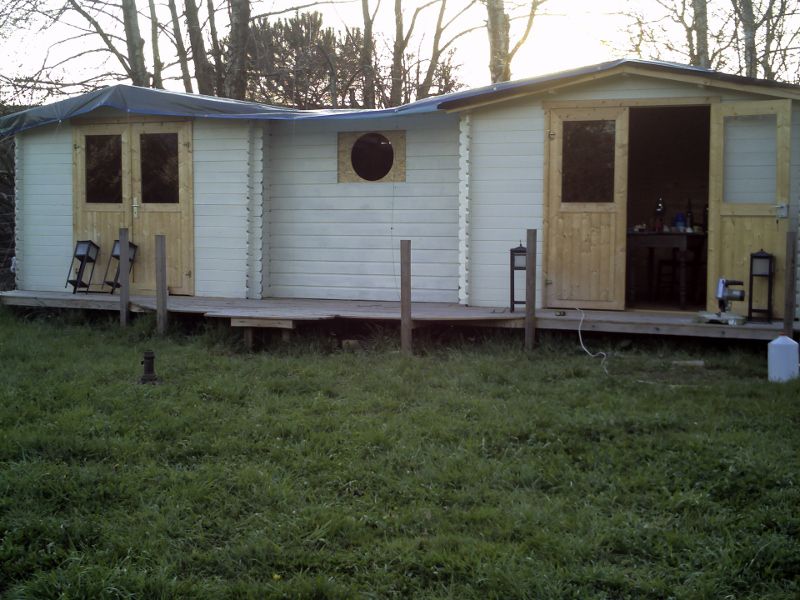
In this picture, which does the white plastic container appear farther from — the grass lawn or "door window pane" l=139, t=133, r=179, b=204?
"door window pane" l=139, t=133, r=179, b=204

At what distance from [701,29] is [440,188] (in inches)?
332

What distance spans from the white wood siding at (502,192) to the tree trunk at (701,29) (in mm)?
8284

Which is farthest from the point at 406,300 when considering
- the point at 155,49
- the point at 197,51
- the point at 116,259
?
the point at 155,49

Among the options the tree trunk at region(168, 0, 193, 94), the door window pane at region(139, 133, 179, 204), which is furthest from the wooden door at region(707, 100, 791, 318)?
the tree trunk at region(168, 0, 193, 94)

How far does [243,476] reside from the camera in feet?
15.5

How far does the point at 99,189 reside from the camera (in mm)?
10938

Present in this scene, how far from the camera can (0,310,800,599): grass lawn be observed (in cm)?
368

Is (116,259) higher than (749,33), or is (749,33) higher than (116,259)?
(749,33)

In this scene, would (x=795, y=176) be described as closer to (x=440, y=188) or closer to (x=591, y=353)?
(x=591, y=353)

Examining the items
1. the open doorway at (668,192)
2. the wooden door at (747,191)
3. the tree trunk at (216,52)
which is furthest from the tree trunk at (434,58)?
the wooden door at (747,191)

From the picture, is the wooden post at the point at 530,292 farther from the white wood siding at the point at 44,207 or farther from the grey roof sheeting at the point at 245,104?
the white wood siding at the point at 44,207

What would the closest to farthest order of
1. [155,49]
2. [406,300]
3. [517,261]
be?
[406,300] < [517,261] < [155,49]

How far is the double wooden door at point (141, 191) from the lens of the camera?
416 inches

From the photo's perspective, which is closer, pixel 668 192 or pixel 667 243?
pixel 667 243
